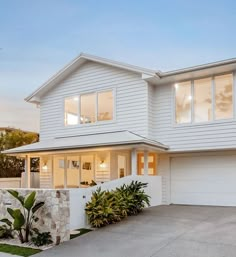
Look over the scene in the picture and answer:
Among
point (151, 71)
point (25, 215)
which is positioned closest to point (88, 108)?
point (151, 71)

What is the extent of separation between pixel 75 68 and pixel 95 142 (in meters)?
5.07

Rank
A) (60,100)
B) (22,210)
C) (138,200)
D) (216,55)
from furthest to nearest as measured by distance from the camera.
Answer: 1. (216,55)
2. (60,100)
3. (138,200)
4. (22,210)

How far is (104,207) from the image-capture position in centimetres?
1037

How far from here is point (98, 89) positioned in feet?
54.6

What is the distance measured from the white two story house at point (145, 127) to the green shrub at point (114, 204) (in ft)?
5.63

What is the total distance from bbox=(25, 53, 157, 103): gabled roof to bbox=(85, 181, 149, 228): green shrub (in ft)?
17.1

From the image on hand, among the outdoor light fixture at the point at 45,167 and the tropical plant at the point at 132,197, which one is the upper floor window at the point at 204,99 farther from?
the outdoor light fixture at the point at 45,167

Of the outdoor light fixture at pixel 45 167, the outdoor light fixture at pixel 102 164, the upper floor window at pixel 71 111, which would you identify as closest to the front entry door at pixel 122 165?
the outdoor light fixture at pixel 102 164

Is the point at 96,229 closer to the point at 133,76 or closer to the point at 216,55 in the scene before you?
the point at 133,76

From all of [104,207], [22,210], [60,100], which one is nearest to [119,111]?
[60,100]

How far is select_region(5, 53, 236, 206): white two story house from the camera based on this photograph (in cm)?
1394

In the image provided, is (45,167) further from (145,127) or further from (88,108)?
(145,127)

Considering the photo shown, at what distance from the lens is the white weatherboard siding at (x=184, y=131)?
13.6 m

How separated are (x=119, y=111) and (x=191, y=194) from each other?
5151 millimetres
